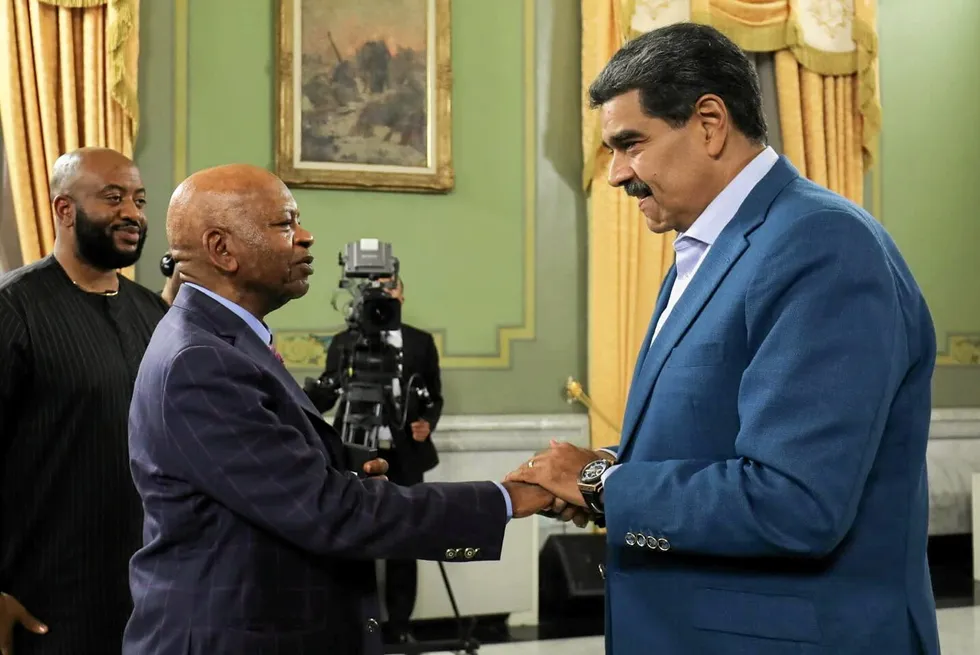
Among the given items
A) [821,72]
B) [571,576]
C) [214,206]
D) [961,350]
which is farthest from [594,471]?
[961,350]

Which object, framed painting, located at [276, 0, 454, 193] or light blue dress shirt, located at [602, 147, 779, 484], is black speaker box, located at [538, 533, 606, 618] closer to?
framed painting, located at [276, 0, 454, 193]

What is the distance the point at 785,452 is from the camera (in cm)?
121

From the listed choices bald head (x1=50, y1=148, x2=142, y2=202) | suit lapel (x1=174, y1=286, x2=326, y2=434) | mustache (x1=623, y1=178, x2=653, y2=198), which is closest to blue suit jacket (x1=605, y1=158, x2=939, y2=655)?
mustache (x1=623, y1=178, x2=653, y2=198)

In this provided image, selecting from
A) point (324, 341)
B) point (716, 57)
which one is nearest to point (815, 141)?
point (324, 341)

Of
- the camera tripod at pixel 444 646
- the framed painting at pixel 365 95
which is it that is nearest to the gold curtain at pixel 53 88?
the framed painting at pixel 365 95

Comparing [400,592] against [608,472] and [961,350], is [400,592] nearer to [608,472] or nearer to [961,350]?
[608,472]

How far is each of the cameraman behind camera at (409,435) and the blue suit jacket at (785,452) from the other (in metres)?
2.68

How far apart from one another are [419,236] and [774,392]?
375 cm

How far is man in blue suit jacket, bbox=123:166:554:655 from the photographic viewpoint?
149 cm

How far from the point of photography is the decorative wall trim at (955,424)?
554 centimetres

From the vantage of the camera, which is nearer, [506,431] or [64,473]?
[64,473]

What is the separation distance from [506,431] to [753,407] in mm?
3693

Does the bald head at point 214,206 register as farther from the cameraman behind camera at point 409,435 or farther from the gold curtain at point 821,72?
the gold curtain at point 821,72

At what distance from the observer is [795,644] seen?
127cm
